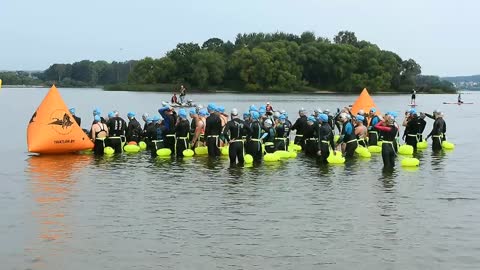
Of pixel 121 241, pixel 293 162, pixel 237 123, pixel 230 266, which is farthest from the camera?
pixel 293 162

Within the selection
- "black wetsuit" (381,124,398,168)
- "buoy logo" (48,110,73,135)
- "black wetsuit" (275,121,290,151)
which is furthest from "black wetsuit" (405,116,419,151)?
"buoy logo" (48,110,73,135)

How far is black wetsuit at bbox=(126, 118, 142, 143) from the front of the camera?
26609mm

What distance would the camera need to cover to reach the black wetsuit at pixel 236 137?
21453 mm

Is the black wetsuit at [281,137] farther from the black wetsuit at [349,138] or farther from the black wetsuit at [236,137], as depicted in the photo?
the black wetsuit at [236,137]

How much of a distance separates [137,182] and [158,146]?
6.35 metres

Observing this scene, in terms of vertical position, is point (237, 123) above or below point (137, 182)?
above

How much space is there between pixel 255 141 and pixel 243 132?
98 cm

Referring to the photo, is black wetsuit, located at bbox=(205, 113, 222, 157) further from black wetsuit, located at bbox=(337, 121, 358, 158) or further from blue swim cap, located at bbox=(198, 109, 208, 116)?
black wetsuit, located at bbox=(337, 121, 358, 158)

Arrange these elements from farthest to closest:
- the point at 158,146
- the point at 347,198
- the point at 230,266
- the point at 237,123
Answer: the point at 158,146, the point at 237,123, the point at 347,198, the point at 230,266

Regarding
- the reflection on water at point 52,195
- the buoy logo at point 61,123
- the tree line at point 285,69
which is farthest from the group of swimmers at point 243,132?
the tree line at point 285,69

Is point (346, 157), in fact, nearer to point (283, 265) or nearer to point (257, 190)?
point (257, 190)

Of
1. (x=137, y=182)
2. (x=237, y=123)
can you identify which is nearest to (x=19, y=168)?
(x=137, y=182)

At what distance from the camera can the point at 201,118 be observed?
24594 millimetres

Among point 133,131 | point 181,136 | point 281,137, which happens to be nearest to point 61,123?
point 133,131
